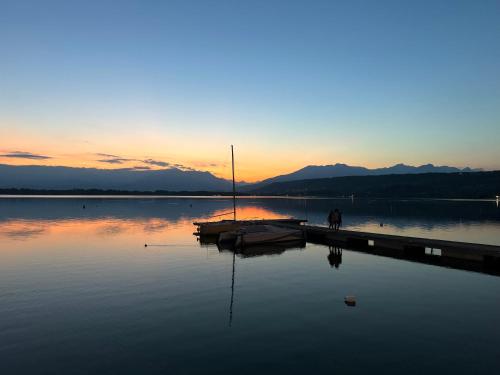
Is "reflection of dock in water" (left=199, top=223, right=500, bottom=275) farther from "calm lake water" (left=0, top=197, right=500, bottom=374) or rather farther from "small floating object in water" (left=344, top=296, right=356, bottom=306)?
"small floating object in water" (left=344, top=296, right=356, bottom=306)

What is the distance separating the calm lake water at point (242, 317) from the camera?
40.9ft

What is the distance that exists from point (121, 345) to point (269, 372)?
5.84 metres

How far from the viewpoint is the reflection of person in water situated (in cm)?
3152

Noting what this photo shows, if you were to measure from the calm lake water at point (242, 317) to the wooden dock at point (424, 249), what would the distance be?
283 centimetres

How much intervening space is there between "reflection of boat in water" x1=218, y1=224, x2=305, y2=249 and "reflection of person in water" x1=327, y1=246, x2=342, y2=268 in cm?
470

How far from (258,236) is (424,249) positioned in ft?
55.2

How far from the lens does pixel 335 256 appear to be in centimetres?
3509

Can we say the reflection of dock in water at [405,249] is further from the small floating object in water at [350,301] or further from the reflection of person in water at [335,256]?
the small floating object in water at [350,301]

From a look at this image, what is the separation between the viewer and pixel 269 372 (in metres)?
11.7

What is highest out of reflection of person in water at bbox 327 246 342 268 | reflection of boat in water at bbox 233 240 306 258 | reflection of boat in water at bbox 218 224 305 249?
reflection of boat in water at bbox 218 224 305 249

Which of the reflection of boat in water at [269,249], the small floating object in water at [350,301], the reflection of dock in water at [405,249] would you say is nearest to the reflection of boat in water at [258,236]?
the reflection of boat in water at [269,249]

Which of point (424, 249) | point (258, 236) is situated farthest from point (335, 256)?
point (258, 236)

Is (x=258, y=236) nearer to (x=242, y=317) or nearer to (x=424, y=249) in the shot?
(x=424, y=249)

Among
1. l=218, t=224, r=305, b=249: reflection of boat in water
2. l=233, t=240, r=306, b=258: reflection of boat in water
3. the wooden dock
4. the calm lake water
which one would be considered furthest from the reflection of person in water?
l=218, t=224, r=305, b=249: reflection of boat in water
